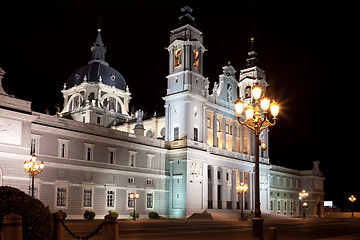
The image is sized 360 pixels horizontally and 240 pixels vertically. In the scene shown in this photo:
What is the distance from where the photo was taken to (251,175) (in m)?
76.6

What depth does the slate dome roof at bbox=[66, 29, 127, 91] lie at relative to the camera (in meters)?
91.6

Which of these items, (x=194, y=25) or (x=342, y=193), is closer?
(x=194, y=25)

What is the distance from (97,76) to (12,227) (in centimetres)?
8117

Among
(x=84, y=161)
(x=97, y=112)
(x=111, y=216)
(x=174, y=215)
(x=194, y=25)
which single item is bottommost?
(x=174, y=215)

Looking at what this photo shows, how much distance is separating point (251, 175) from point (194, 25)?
28.2 meters

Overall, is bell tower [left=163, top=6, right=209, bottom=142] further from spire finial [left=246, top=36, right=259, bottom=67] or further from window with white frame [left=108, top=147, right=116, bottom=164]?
spire finial [left=246, top=36, right=259, bottom=67]

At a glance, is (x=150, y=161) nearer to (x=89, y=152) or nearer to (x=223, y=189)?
(x=89, y=152)

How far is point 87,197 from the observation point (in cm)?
5100

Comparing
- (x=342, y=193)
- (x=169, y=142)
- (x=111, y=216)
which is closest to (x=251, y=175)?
(x=169, y=142)

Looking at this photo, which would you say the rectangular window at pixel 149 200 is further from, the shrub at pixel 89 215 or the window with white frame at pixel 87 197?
the shrub at pixel 89 215

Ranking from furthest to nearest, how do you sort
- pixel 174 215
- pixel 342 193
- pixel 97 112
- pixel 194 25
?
pixel 342 193 → pixel 97 112 → pixel 194 25 → pixel 174 215

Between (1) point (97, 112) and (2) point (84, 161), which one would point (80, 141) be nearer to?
(2) point (84, 161)

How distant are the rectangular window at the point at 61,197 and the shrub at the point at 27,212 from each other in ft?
116

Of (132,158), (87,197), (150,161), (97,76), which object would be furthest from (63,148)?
(97,76)
